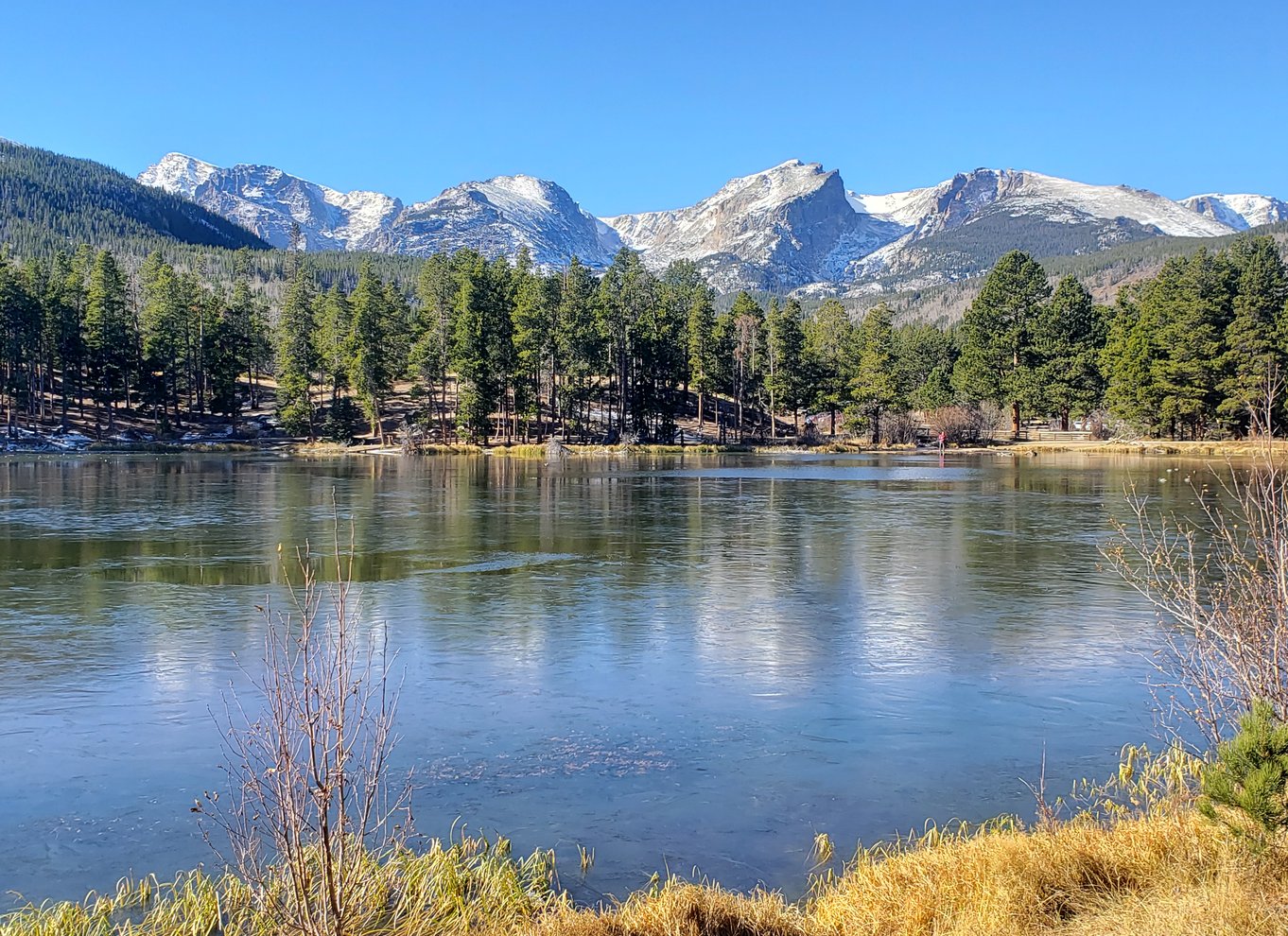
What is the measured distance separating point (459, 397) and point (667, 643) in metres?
80.1

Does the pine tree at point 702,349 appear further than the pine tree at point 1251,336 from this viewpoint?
Yes

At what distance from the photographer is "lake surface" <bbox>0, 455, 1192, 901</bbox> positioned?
9062 mm

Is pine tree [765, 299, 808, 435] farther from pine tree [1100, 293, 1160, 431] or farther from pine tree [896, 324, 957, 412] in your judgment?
pine tree [1100, 293, 1160, 431]

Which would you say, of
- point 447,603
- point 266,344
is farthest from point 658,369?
point 447,603

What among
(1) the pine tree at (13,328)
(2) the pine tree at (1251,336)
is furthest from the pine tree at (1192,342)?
(1) the pine tree at (13,328)

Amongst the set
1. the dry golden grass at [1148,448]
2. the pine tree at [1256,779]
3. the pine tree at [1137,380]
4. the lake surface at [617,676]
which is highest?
the pine tree at [1137,380]

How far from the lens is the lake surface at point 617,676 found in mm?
9062

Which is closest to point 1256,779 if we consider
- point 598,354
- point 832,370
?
point 598,354

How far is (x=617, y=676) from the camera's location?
46.0ft

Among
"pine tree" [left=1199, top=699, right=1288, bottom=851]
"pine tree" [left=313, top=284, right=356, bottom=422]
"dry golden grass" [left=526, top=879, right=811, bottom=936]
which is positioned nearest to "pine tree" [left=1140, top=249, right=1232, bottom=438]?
"pine tree" [left=313, top=284, right=356, bottom=422]

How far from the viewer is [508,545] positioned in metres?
27.7

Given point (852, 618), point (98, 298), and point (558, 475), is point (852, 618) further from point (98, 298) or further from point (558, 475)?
point (98, 298)

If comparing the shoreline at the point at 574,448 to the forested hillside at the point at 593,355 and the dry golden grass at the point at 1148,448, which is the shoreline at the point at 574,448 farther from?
the forested hillside at the point at 593,355

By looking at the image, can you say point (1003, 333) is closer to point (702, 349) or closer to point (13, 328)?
point (702, 349)
